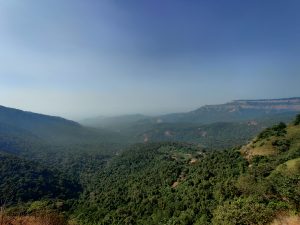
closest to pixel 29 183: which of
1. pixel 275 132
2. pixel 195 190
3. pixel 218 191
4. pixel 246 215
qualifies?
pixel 195 190

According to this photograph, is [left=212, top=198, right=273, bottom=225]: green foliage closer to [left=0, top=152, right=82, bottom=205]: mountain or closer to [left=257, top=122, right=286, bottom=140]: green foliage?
[left=257, top=122, right=286, bottom=140]: green foliage

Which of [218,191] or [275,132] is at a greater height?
[275,132]

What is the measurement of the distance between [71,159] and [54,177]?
196 feet

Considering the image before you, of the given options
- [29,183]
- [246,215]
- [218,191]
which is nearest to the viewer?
[246,215]

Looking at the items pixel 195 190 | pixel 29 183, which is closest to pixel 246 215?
pixel 195 190

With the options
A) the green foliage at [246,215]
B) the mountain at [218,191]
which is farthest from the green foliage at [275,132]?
the green foliage at [246,215]

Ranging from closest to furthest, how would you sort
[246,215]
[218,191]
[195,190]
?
[246,215] → [218,191] → [195,190]

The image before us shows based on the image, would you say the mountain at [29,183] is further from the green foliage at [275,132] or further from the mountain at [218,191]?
the green foliage at [275,132]

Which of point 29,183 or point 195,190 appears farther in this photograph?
point 29,183

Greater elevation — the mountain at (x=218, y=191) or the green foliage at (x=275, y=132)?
the green foliage at (x=275, y=132)

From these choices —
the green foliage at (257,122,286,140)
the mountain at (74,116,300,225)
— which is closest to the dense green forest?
the mountain at (74,116,300,225)

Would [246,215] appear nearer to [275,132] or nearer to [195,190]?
[195,190]

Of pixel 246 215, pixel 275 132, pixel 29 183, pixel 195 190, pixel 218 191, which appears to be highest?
pixel 275 132

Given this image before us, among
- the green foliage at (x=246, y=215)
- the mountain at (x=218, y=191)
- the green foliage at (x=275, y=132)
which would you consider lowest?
the mountain at (x=218, y=191)
